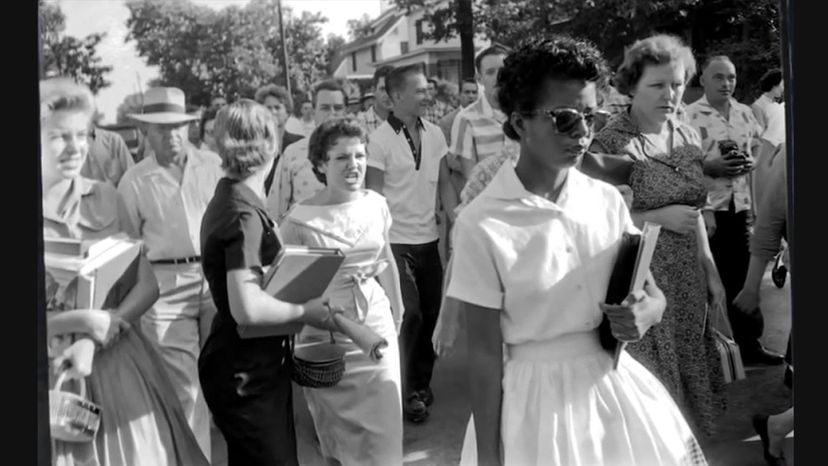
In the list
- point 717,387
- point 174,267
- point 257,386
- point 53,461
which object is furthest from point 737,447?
point 53,461

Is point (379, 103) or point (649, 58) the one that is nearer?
point (649, 58)

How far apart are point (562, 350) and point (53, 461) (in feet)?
6.58

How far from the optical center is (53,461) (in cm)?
352

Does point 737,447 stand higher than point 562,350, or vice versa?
point 562,350

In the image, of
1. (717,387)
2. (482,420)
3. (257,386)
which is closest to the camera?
(482,420)

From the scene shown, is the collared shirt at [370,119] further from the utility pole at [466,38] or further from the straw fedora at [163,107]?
the straw fedora at [163,107]

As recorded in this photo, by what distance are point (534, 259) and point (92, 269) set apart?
5.60 ft

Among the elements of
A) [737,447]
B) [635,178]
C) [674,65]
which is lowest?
A: [737,447]

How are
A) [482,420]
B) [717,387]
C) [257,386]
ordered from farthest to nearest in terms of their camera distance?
[717,387] < [257,386] < [482,420]

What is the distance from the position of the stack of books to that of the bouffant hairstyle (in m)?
0.74

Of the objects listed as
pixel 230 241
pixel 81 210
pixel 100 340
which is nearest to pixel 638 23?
pixel 230 241

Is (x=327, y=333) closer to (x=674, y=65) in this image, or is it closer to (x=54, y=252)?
(x=54, y=252)

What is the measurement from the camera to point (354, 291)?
353cm

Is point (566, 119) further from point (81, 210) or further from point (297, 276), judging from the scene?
point (81, 210)
